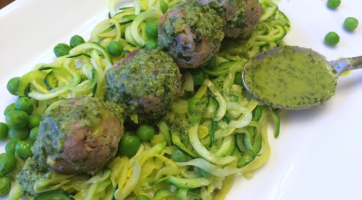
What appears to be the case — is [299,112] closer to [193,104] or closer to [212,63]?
[212,63]

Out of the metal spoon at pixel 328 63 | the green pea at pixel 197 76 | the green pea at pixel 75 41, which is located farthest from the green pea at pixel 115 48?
the metal spoon at pixel 328 63

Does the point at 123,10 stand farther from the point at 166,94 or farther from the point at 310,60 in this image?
the point at 310,60

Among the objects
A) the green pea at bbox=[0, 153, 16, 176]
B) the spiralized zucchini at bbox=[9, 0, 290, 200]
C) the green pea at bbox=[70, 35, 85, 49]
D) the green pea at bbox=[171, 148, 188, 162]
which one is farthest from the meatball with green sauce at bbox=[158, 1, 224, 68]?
the green pea at bbox=[0, 153, 16, 176]

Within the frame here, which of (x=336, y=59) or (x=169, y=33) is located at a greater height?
(x=169, y=33)

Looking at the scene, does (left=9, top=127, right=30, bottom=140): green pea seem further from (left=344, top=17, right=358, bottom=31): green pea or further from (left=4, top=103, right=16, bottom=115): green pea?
(left=344, top=17, right=358, bottom=31): green pea

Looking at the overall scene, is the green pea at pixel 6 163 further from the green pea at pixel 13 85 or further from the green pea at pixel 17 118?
the green pea at pixel 13 85

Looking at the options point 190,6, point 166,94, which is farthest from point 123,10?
point 166,94

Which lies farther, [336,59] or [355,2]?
[355,2]
